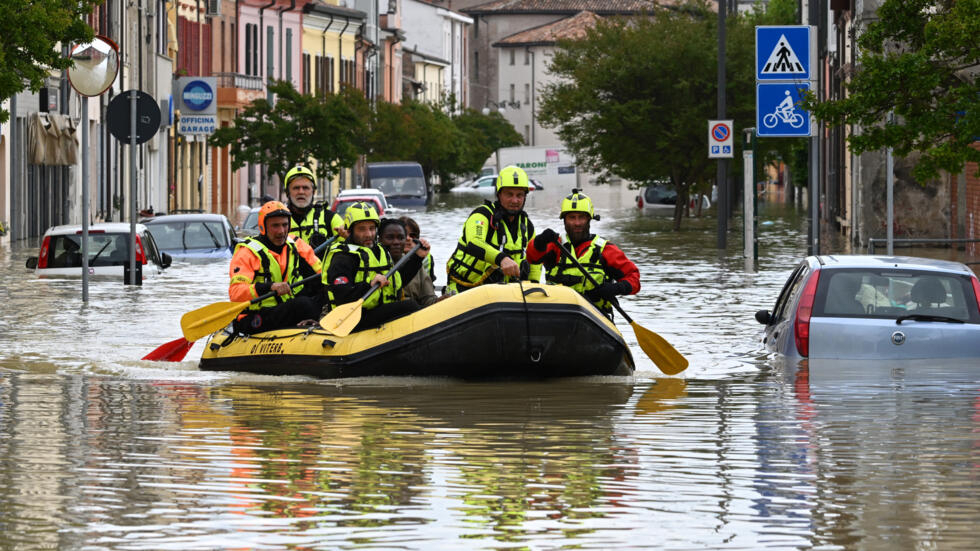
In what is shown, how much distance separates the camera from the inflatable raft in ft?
45.0

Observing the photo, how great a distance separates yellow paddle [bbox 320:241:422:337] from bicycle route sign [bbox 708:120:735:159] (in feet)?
76.7

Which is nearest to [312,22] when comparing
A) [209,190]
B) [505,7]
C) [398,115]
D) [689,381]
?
[398,115]

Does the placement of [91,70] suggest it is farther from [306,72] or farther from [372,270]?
[306,72]

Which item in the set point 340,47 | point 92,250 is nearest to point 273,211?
point 92,250

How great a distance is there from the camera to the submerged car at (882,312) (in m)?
13.6

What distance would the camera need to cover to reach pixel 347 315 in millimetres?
14211

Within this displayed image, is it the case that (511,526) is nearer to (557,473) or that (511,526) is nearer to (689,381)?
(557,473)

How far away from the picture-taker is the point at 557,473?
964 centimetres

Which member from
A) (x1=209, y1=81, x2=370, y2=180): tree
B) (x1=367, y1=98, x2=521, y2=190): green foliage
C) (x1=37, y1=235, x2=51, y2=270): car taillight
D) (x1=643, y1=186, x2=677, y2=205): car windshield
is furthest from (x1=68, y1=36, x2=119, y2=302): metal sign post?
(x1=367, y1=98, x2=521, y2=190): green foliage

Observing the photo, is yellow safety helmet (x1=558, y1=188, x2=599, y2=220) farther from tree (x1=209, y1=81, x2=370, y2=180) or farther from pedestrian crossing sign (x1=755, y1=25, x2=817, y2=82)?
tree (x1=209, y1=81, x2=370, y2=180)

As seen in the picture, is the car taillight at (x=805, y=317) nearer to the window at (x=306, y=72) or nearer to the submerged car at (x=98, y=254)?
the submerged car at (x=98, y=254)

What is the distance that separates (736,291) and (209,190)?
52547mm

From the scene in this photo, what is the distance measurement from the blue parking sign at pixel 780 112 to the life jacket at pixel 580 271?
10.2 m

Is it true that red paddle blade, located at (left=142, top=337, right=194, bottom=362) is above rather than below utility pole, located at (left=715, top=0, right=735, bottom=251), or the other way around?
below
